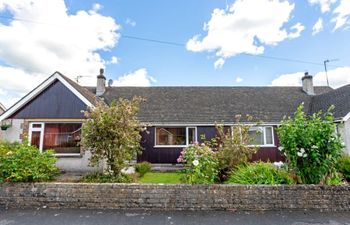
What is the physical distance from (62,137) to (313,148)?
11.3m

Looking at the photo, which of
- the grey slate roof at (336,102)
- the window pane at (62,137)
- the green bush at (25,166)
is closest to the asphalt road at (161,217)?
the green bush at (25,166)

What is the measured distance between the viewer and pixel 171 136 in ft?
49.9

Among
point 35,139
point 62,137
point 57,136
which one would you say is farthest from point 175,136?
point 35,139

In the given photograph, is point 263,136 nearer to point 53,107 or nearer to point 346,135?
point 346,135

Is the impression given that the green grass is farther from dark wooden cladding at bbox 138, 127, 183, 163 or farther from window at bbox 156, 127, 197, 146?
window at bbox 156, 127, 197, 146

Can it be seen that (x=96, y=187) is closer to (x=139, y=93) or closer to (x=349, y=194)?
(x=349, y=194)

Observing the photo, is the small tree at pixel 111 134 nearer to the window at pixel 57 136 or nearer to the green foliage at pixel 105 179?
the green foliage at pixel 105 179

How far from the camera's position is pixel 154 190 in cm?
622

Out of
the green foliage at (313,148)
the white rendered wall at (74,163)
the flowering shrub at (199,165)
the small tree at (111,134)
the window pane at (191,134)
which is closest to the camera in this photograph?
the green foliage at (313,148)

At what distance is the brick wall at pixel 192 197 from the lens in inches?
240

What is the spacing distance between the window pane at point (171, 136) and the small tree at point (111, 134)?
274 inches

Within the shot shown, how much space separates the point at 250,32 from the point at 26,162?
14.6 m

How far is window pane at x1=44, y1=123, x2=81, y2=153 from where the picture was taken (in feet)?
37.5

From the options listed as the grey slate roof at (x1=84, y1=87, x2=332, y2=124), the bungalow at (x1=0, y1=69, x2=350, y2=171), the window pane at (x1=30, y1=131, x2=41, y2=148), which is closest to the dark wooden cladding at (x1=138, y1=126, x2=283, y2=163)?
the bungalow at (x1=0, y1=69, x2=350, y2=171)
